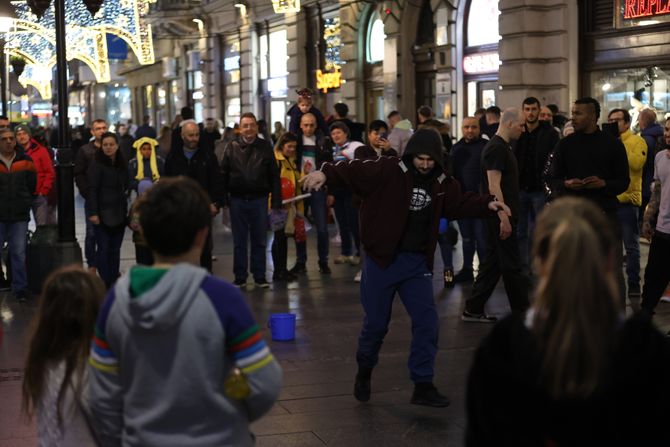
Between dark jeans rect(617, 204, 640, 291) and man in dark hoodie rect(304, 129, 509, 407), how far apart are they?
4.99 m

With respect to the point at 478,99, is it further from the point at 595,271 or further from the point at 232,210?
the point at 595,271

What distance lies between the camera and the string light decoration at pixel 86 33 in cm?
3262

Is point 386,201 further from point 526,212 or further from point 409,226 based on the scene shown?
point 526,212

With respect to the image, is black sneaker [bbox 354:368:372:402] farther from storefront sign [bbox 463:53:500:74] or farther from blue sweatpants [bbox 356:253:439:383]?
storefront sign [bbox 463:53:500:74]

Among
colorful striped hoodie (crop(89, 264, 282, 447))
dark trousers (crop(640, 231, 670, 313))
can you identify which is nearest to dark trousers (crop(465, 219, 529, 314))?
dark trousers (crop(640, 231, 670, 313))

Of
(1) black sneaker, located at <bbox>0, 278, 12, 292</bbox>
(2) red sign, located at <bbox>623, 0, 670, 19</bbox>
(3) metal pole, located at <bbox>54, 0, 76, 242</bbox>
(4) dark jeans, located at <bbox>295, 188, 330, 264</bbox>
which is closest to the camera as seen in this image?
(3) metal pole, located at <bbox>54, 0, 76, 242</bbox>

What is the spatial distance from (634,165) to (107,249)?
5.76 m

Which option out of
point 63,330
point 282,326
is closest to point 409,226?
point 282,326

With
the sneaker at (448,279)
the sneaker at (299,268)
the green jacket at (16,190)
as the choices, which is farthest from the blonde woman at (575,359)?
the sneaker at (299,268)

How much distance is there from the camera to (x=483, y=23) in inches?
907

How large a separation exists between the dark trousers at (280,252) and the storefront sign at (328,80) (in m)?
16.8

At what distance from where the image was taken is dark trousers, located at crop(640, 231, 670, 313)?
9.34m

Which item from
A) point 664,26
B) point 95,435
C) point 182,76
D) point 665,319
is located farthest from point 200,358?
point 182,76

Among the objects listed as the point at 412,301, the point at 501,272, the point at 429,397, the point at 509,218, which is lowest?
the point at 429,397
